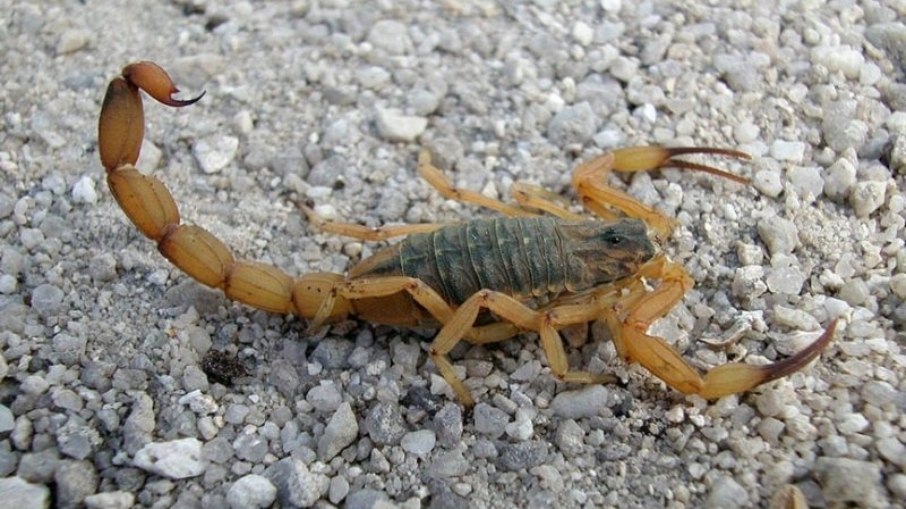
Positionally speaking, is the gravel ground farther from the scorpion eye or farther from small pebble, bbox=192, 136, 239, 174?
the scorpion eye

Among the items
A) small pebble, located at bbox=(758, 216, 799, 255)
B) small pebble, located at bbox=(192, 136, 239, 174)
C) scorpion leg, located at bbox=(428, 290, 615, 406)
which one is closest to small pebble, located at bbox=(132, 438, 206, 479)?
scorpion leg, located at bbox=(428, 290, 615, 406)

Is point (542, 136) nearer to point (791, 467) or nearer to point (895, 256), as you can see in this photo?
point (895, 256)

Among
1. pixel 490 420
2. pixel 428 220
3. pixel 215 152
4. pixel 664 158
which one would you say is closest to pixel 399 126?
pixel 428 220

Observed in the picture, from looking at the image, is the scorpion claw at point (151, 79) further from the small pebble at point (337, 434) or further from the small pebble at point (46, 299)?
the small pebble at point (337, 434)

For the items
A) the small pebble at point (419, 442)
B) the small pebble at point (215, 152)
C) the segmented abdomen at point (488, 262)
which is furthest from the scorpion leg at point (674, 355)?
the small pebble at point (215, 152)

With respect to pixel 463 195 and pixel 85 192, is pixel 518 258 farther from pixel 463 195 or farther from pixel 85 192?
pixel 85 192

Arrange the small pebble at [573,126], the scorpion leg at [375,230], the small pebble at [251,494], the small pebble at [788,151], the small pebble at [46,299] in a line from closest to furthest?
1. the small pebble at [251,494]
2. the small pebble at [46,299]
3. the scorpion leg at [375,230]
4. the small pebble at [788,151]
5. the small pebble at [573,126]
